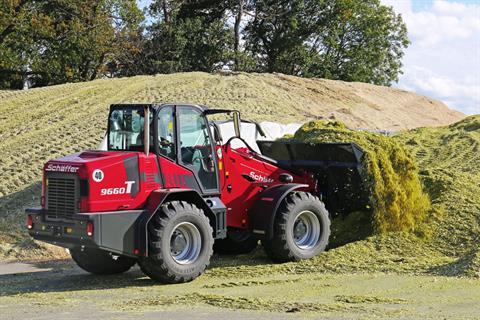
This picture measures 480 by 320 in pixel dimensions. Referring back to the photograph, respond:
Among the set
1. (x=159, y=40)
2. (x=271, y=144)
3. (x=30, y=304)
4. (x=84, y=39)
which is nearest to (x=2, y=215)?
(x=271, y=144)

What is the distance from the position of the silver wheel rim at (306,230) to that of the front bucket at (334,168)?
2.44ft

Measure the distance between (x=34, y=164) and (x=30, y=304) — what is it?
34.4 feet

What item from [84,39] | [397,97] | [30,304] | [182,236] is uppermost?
[84,39]

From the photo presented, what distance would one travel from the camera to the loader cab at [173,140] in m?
9.38

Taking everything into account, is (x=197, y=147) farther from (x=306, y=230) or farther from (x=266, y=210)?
(x=306, y=230)

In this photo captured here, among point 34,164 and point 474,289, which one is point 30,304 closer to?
point 474,289

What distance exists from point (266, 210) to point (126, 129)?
2289mm

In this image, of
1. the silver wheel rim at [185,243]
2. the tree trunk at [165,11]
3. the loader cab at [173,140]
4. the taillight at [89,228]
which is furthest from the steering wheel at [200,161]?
the tree trunk at [165,11]

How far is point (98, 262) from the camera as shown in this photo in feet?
32.9

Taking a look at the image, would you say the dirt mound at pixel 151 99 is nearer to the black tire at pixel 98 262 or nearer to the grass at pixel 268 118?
the grass at pixel 268 118

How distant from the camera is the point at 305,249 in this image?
10516 mm

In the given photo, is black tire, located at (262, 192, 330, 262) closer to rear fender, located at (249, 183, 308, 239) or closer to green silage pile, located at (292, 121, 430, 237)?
rear fender, located at (249, 183, 308, 239)

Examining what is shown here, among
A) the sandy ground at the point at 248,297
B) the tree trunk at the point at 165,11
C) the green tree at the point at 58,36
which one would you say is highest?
the tree trunk at the point at 165,11

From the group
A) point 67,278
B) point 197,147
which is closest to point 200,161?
point 197,147
